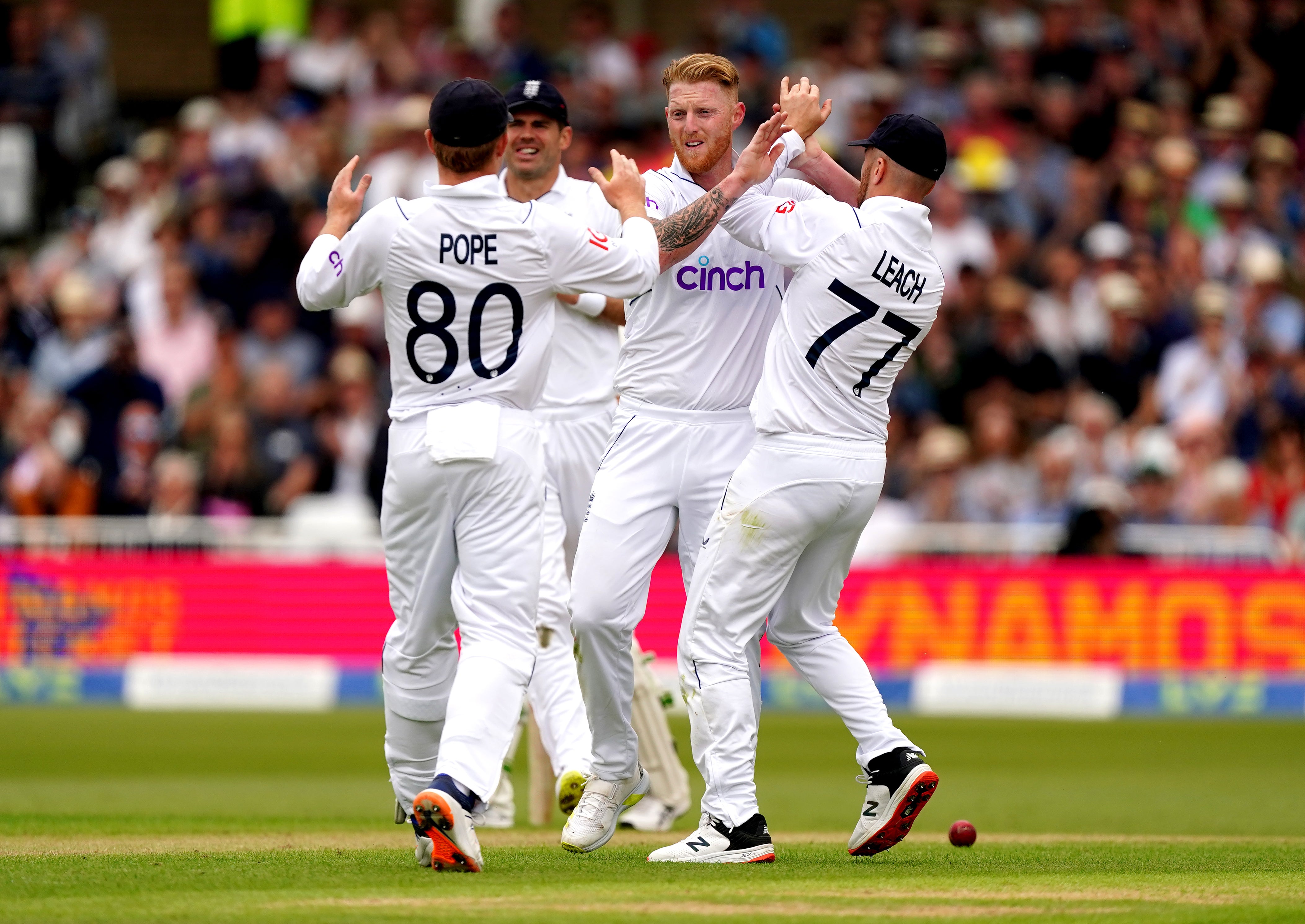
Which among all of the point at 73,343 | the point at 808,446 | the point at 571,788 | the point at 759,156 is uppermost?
the point at 759,156

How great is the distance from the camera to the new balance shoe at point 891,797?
816cm

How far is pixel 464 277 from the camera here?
7.67 meters

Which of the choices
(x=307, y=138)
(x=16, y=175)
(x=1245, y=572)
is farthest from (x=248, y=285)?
(x=1245, y=572)

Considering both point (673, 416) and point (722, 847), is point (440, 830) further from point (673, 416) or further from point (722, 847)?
point (673, 416)

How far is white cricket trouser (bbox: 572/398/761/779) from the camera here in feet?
27.6

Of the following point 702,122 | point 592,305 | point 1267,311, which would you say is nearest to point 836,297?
point 702,122

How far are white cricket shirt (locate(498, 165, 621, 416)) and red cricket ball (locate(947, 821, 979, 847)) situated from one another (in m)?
2.74

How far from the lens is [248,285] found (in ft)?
66.0

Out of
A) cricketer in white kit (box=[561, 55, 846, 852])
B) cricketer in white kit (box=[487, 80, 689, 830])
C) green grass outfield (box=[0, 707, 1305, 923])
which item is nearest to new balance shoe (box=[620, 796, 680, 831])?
cricketer in white kit (box=[487, 80, 689, 830])

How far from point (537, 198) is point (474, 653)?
298 centimetres

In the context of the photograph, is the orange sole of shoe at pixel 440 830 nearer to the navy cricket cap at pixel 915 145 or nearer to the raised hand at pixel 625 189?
the raised hand at pixel 625 189

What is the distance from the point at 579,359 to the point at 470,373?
8.18 feet

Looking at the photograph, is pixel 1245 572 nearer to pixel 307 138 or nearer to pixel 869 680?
pixel 869 680

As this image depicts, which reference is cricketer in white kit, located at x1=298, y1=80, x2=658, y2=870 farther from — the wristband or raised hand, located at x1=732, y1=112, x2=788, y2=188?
the wristband
